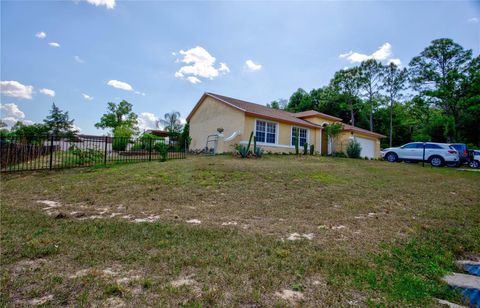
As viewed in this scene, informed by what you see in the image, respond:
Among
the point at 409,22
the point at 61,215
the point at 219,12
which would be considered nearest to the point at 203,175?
the point at 61,215

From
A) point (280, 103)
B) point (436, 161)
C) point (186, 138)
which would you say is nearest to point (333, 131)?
point (436, 161)

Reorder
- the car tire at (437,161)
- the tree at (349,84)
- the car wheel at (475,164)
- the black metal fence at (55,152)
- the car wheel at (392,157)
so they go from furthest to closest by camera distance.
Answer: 1. the tree at (349,84)
2. the car wheel at (392,157)
3. the car wheel at (475,164)
4. the car tire at (437,161)
5. the black metal fence at (55,152)

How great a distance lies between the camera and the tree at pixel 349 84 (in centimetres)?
3603

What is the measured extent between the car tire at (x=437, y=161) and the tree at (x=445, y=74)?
1153cm

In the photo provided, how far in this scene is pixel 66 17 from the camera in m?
9.53

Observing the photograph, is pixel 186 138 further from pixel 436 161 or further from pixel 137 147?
pixel 436 161

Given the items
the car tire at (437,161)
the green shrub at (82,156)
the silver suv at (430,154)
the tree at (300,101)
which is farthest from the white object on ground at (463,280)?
the tree at (300,101)

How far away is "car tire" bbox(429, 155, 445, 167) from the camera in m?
15.9

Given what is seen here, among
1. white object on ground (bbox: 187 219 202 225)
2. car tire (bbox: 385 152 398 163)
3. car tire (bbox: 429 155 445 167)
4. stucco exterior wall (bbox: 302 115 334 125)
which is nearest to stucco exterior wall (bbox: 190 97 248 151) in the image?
stucco exterior wall (bbox: 302 115 334 125)

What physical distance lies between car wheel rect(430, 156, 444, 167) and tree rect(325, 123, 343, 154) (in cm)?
651

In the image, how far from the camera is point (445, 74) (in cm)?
2695

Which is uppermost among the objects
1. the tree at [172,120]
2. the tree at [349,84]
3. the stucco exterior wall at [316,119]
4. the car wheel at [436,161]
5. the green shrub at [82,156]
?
the tree at [349,84]

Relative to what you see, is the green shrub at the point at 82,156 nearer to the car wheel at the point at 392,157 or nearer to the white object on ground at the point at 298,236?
the white object on ground at the point at 298,236

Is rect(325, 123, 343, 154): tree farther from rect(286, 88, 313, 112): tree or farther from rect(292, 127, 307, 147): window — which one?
rect(286, 88, 313, 112): tree
